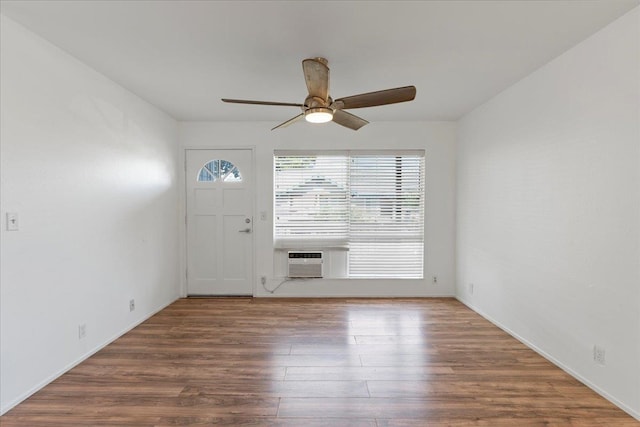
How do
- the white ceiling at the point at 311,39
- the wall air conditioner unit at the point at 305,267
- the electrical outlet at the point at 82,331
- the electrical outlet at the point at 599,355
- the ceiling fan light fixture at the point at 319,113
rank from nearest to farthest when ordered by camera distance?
the white ceiling at the point at 311,39
the electrical outlet at the point at 599,355
the ceiling fan light fixture at the point at 319,113
the electrical outlet at the point at 82,331
the wall air conditioner unit at the point at 305,267

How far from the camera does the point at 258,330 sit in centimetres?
326

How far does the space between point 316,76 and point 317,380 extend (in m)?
2.22

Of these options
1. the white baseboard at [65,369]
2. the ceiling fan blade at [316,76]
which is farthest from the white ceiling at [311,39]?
the white baseboard at [65,369]

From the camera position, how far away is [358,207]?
4.49 metres

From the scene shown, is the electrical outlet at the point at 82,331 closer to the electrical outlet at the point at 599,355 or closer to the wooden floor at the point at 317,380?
the wooden floor at the point at 317,380

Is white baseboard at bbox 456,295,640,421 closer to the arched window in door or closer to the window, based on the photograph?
the window

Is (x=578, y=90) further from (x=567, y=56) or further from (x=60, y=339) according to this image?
(x=60, y=339)

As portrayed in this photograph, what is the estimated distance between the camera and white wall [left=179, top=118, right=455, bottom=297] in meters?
4.40

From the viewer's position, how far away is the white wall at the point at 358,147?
4.40m

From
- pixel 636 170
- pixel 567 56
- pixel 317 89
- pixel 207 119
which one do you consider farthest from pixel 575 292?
pixel 207 119

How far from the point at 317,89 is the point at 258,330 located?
96.3 inches

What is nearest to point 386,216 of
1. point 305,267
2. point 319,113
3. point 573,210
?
point 305,267

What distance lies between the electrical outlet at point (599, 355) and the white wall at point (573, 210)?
0.11 ft

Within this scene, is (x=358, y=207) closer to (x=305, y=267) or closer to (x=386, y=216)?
(x=386, y=216)
